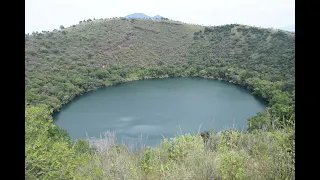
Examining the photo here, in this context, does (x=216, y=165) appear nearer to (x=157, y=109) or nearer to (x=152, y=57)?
(x=157, y=109)

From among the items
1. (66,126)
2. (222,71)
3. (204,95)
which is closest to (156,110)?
(204,95)

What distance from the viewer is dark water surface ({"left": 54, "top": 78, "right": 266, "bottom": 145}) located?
16750mm

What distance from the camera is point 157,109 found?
2091cm

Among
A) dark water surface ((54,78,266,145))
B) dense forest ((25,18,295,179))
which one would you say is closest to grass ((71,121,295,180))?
dense forest ((25,18,295,179))

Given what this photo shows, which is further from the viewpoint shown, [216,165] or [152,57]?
[152,57]

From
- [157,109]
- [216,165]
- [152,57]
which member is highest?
[152,57]

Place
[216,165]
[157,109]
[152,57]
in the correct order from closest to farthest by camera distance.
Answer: [216,165]
[157,109]
[152,57]

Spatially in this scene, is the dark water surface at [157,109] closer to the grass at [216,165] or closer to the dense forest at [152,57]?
the dense forest at [152,57]

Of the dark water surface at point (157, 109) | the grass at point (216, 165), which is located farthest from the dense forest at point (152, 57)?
the grass at point (216, 165)

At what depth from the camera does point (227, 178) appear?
2574 millimetres

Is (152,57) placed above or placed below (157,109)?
above

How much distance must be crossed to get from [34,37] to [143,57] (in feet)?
30.3

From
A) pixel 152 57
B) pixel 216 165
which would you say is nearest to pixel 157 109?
pixel 152 57

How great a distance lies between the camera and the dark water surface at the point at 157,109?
16.8 metres
